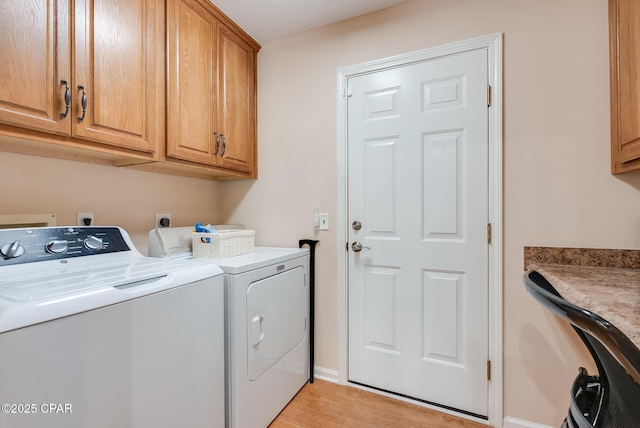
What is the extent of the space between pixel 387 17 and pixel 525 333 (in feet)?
6.56

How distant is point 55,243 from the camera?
3.86 feet

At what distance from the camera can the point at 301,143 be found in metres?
2.04

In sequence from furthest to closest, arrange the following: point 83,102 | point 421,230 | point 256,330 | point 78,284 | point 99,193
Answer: point 421,230
point 99,193
point 256,330
point 83,102
point 78,284

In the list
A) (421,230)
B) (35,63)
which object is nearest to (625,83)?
(421,230)

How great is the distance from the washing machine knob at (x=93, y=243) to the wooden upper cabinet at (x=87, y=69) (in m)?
0.44

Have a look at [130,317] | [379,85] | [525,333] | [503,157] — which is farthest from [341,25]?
[525,333]

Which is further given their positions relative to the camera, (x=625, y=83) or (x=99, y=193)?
(x=99, y=193)

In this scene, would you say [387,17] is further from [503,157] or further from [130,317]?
[130,317]

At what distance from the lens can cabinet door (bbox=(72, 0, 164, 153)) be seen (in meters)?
1.16

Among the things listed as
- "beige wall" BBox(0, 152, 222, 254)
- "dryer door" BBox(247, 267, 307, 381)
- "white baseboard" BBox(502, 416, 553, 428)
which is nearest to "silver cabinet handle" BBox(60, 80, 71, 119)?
"beige wall" BBox(0, 152, 222, 254)

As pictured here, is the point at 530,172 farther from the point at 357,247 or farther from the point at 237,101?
the point at 237,101

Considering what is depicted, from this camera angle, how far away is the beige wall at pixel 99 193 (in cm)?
127

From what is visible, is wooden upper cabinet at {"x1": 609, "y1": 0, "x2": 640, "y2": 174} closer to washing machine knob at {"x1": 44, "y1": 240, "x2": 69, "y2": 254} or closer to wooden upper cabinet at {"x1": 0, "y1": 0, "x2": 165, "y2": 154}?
wooden upper cabinet at {"x1": 0, "y1": 0, "x2": 165, "y2": 154}

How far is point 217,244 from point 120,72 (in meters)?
0.92
